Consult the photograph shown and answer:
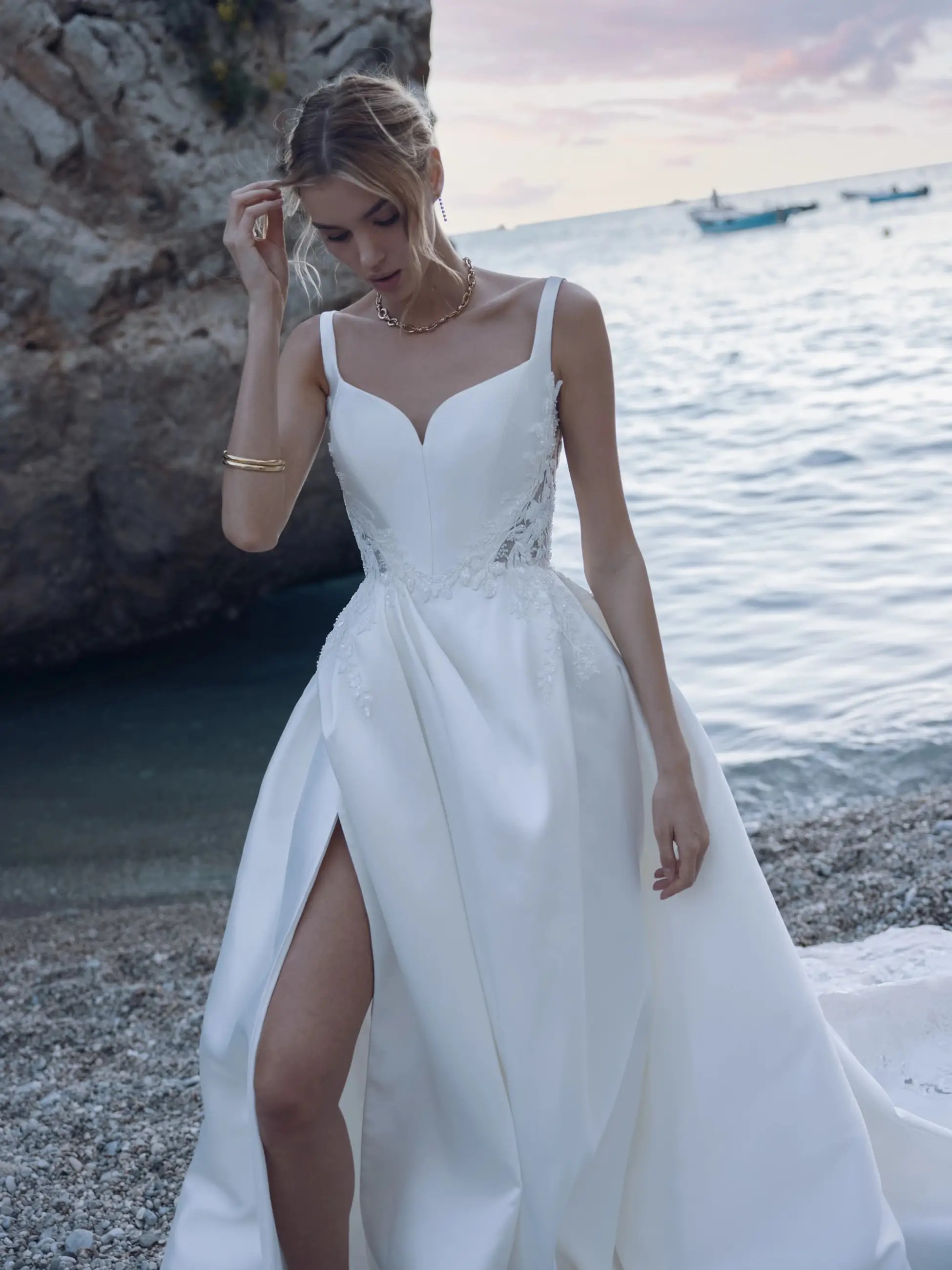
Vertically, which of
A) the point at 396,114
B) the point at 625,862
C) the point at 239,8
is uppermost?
the point at 239,8

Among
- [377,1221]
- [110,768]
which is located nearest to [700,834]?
[377,1221]

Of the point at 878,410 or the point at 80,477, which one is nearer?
the point at 80,477

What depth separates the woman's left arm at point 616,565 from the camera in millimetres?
2254

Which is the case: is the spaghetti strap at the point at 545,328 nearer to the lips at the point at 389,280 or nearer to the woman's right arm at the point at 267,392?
the lips at the point at 389,280

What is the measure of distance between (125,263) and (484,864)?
6.07 meters

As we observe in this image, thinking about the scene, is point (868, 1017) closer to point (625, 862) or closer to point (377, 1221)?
point (625, 862)

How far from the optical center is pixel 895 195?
Result: 279 ft

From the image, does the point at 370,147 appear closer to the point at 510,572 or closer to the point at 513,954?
the point at 510,572

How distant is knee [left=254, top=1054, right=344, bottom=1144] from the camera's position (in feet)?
6.08

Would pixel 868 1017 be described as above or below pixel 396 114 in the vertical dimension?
below

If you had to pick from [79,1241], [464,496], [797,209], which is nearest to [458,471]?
[464,496]

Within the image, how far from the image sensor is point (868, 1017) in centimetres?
308

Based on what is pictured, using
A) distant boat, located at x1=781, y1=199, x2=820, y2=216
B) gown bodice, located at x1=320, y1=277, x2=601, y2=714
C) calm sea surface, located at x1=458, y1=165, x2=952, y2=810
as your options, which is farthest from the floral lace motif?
distant boat, located at x1=781, y1=199, x2=820, y2=216

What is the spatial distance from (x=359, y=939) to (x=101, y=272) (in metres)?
6.06
